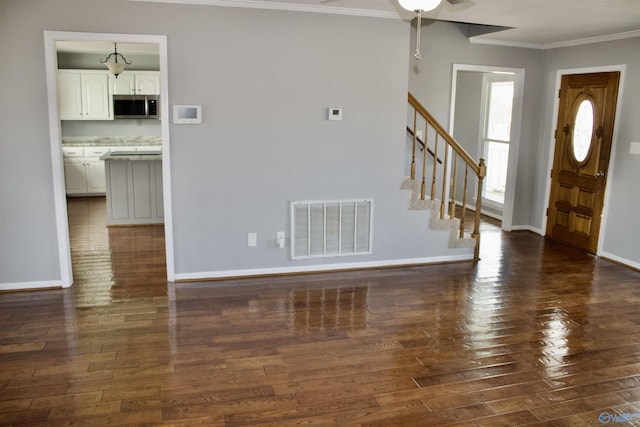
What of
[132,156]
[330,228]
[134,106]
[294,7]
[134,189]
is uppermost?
[294,7]

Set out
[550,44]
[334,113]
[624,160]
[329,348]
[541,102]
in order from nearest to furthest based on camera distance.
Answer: [329,348] < [334,113] < [624,160] < [550,44] < [541,102]

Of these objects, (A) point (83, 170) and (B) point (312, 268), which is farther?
(A) point (83, 170)

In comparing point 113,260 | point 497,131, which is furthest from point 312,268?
point 497,131

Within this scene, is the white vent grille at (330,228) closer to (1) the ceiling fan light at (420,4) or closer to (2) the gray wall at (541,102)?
(2) the gray wall at (541,102)

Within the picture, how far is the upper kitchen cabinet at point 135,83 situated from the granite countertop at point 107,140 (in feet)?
2.68

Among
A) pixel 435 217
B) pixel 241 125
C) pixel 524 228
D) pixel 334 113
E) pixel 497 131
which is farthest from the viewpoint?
pixel 497 131

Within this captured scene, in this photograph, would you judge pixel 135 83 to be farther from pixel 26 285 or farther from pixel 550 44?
pixel 550 44

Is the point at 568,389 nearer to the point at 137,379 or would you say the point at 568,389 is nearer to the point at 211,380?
the point at 211,380

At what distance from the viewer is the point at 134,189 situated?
268 inches

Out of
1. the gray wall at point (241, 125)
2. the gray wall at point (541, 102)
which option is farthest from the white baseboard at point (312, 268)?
the gray wall at point (541, 102)

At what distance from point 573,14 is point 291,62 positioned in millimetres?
2547

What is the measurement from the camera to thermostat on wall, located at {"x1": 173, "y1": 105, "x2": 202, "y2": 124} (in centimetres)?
447

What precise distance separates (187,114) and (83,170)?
521 centimetres

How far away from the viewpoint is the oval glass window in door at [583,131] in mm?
5930
